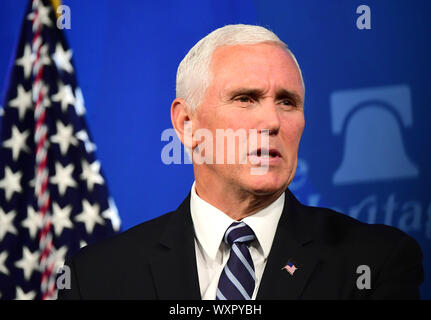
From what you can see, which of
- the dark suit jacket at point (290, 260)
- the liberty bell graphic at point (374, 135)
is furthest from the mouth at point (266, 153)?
the liberty bell graphic at point (374, 135)

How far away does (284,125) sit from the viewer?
210 centimetres

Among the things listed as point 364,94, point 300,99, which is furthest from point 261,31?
point 364,94

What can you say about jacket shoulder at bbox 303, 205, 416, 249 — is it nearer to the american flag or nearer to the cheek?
the cheek

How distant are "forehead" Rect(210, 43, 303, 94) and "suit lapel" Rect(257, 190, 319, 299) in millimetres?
503

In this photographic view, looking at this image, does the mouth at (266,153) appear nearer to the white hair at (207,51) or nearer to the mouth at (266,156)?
the mouth at (266,156)

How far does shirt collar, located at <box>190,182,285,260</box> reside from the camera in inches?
83.0

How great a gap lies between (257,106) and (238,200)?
1.23 ft

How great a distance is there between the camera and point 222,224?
2.15m

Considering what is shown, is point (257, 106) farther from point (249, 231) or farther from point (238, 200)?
point (249, 231)

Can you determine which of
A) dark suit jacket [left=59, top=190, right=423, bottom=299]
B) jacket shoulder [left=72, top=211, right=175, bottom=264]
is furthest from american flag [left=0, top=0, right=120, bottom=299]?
dark suit jacket [left=59, top=190, right=423, bottom=299]

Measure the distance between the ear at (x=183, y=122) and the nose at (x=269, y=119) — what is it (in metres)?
0.37

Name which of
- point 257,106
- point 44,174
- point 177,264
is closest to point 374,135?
point 257,106

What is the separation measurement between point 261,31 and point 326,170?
1.00 metres

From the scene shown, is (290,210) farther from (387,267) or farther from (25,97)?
(25,97)
